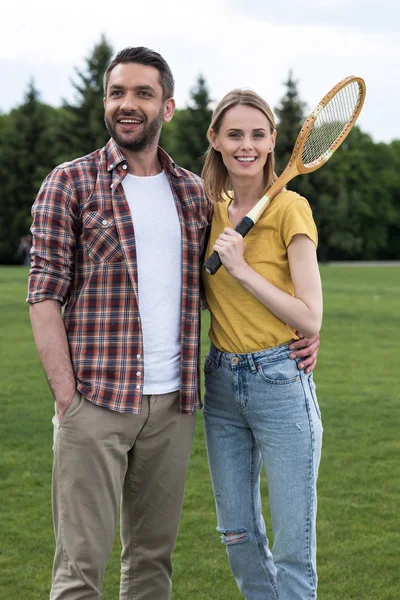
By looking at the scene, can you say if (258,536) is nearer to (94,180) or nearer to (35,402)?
(94,180)

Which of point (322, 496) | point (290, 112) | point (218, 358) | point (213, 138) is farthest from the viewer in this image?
point (290, 112)

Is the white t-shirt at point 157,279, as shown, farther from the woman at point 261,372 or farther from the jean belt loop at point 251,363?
the jean belt loop at point 251,363

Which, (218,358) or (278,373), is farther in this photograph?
(218,358)

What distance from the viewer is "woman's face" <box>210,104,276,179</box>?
3543 mm

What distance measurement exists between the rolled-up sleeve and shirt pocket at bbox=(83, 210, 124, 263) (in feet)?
0.18

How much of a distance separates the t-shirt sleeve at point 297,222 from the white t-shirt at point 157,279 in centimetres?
45

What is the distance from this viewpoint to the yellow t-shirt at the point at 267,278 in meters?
3.47

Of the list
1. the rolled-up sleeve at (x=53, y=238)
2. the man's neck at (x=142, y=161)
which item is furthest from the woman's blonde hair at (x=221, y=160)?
the rolled-up sleeve at (x=53, y=238)

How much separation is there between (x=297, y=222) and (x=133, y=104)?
0.81m

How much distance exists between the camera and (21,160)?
54.0 metres

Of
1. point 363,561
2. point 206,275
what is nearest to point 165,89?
point 206,275

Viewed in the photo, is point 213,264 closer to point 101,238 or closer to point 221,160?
point 101,238

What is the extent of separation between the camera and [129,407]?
11.3 ft

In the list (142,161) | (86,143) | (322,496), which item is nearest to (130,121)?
(142,161)
